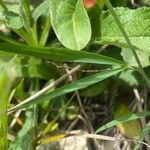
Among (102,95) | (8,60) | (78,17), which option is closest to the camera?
(78,17)

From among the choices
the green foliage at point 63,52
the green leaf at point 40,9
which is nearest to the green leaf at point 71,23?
the green foliage at point 63,52

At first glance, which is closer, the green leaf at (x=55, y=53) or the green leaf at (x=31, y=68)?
the green leaf at (x=55, y=53)

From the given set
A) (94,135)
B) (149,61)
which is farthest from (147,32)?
(94,135)

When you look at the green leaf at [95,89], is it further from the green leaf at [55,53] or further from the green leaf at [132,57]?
the green leaf at [55,53]

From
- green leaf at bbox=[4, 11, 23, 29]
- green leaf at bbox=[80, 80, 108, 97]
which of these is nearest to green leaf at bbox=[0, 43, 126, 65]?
green leaf at bbox=[4, 11, 23, 29]

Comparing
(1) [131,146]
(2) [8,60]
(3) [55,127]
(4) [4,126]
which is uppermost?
(2) [8,60]

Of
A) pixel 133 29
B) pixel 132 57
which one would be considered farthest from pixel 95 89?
pixel 133 29

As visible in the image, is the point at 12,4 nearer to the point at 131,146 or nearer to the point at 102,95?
the point at 102,95
